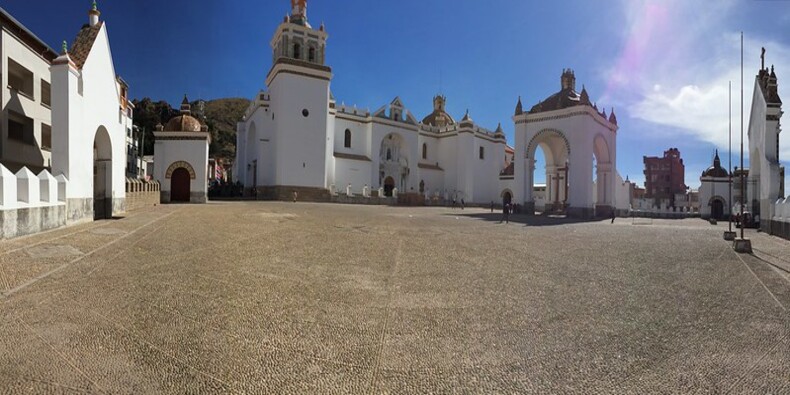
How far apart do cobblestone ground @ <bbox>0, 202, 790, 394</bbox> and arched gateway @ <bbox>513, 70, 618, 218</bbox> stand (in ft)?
54.8

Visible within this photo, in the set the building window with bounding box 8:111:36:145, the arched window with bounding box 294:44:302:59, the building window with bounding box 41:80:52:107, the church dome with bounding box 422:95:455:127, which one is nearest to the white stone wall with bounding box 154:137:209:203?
the building window with bounding box 41:80:52:107

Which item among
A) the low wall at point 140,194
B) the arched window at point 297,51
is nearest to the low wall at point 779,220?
the low wall at point 140,194

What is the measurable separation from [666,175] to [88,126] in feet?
212

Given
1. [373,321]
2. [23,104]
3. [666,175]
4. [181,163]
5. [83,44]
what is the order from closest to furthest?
1. [373,321]
2. [83,44]
3. [23,104]
4. [181,163]
5. [666,175]

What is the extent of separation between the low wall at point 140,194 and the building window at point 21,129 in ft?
11.8

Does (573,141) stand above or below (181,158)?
above

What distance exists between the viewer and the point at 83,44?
1111 cm

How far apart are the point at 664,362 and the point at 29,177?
32.7 feet

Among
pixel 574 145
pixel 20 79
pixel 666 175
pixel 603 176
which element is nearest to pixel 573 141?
pixel 574 145

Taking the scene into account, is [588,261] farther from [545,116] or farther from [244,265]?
[545,116]

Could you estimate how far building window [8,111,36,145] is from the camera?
14.7 m

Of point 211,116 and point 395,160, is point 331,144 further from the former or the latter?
point 211,116

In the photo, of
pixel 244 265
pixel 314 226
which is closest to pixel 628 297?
pixel 244 265

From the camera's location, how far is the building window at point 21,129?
48.3 feet
